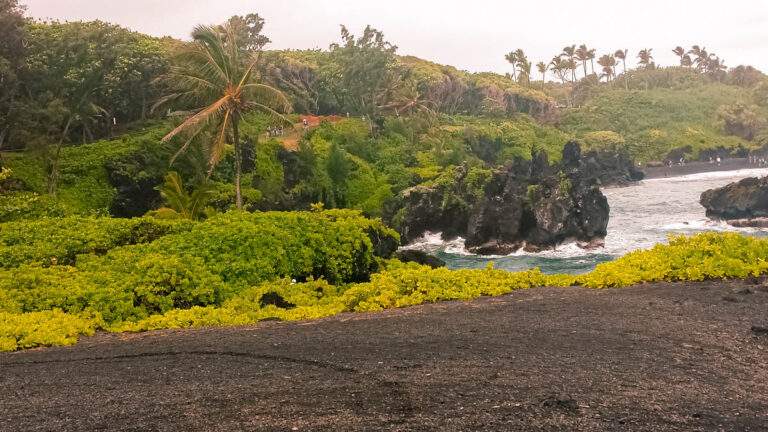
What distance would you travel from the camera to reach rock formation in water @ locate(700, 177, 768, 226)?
44791 mm

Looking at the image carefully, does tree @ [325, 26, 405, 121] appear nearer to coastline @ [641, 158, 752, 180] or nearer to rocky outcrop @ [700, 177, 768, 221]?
rocky outcrop @ [700, 177, 768, 221]

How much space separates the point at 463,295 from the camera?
492 inches

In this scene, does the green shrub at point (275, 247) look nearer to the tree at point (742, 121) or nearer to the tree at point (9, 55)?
the tree at point (9, 55)

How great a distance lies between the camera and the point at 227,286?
13.9 metres

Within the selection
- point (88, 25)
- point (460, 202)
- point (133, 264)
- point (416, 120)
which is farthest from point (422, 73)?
point (133, 264)

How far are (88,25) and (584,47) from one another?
415ft

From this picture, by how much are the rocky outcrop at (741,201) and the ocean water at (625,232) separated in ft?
4.32

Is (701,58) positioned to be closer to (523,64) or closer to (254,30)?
(523,64)

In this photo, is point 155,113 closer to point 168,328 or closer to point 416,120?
point 416,120

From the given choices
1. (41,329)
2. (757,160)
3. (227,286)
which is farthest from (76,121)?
(757,160)

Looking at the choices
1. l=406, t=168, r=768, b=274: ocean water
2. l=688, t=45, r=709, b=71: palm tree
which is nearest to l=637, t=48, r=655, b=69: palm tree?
l=688, t=45, r=709, b=71: palm tree

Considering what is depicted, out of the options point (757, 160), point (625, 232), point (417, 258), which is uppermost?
point (757, 160)

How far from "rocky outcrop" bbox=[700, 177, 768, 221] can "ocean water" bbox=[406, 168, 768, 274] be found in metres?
1.32

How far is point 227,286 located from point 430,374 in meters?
7.88
